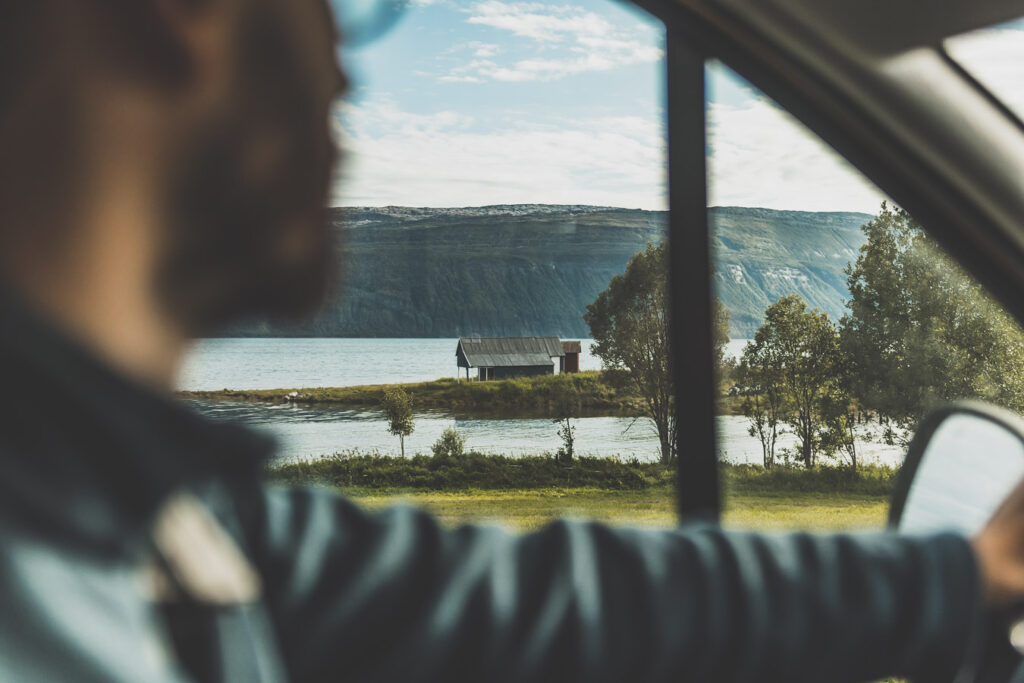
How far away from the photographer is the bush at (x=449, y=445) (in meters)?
3.88

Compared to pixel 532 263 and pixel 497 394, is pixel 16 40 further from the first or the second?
pixel 497 394

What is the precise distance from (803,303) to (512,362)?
1.18m

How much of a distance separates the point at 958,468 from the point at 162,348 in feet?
2.78

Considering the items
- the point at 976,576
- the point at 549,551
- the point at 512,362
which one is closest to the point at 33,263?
the point at 549,551

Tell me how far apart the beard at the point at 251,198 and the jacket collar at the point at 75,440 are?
0.22ft

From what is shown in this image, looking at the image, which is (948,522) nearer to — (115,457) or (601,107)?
(115,457)

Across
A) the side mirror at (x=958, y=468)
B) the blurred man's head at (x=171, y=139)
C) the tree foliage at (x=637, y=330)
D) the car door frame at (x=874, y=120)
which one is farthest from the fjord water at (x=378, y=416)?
the blurred man's head at (x=171, y=139)

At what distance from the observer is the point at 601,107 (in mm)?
3318

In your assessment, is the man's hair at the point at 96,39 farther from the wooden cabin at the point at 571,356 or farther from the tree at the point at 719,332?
the wooden cabin at the point at 571,356

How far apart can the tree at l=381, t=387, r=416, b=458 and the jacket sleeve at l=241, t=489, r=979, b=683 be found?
268 centimetres

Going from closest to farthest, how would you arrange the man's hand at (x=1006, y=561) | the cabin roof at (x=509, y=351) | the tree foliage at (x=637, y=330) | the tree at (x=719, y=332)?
the man's hand at (x=1006, y=561) → the tree at (x=719, y=332) → the tree foliage at (x=637, y=330) → the cabin roof at (x=509, y=351)

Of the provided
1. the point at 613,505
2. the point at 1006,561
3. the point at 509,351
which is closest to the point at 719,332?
the point at 1006,561

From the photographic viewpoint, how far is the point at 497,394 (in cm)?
331

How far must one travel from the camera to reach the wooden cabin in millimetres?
3100
